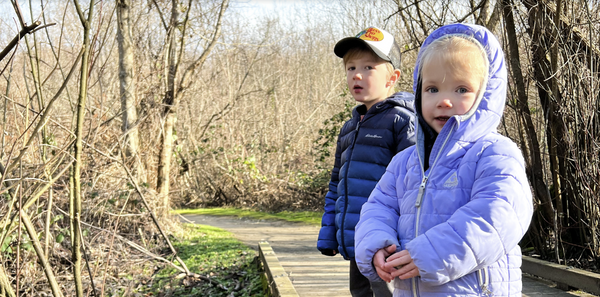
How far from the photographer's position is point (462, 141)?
1.91 m

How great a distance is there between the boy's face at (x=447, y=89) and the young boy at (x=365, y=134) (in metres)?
0.99

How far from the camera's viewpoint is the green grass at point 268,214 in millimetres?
11645

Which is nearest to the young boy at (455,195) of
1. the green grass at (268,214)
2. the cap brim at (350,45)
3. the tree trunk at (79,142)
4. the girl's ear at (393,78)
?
the cap brim at (350,45)

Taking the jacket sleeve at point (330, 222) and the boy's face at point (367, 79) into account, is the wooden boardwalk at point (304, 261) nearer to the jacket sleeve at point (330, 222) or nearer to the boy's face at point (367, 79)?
the jacket sleeve at point (330, 222)

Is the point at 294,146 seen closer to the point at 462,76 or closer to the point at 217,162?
the point at 217,162

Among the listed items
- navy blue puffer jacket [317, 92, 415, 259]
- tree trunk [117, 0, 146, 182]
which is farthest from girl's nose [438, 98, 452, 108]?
tree trunk [117, 0, 146, 182]

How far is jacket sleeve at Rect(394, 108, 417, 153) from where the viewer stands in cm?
297

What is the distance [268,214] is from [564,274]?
8555mm

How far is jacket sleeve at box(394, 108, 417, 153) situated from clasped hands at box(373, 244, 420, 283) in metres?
1.14

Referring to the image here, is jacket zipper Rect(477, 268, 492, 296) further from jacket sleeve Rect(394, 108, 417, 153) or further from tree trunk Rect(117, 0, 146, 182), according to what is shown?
tree trunk Rect(117, 0, 146, 182)

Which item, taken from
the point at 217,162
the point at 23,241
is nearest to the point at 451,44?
the point at 23,241

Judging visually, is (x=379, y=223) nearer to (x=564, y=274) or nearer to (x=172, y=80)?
(x=564, y=274)

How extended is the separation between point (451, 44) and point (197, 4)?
27.4ft

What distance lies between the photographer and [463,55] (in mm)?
1932
